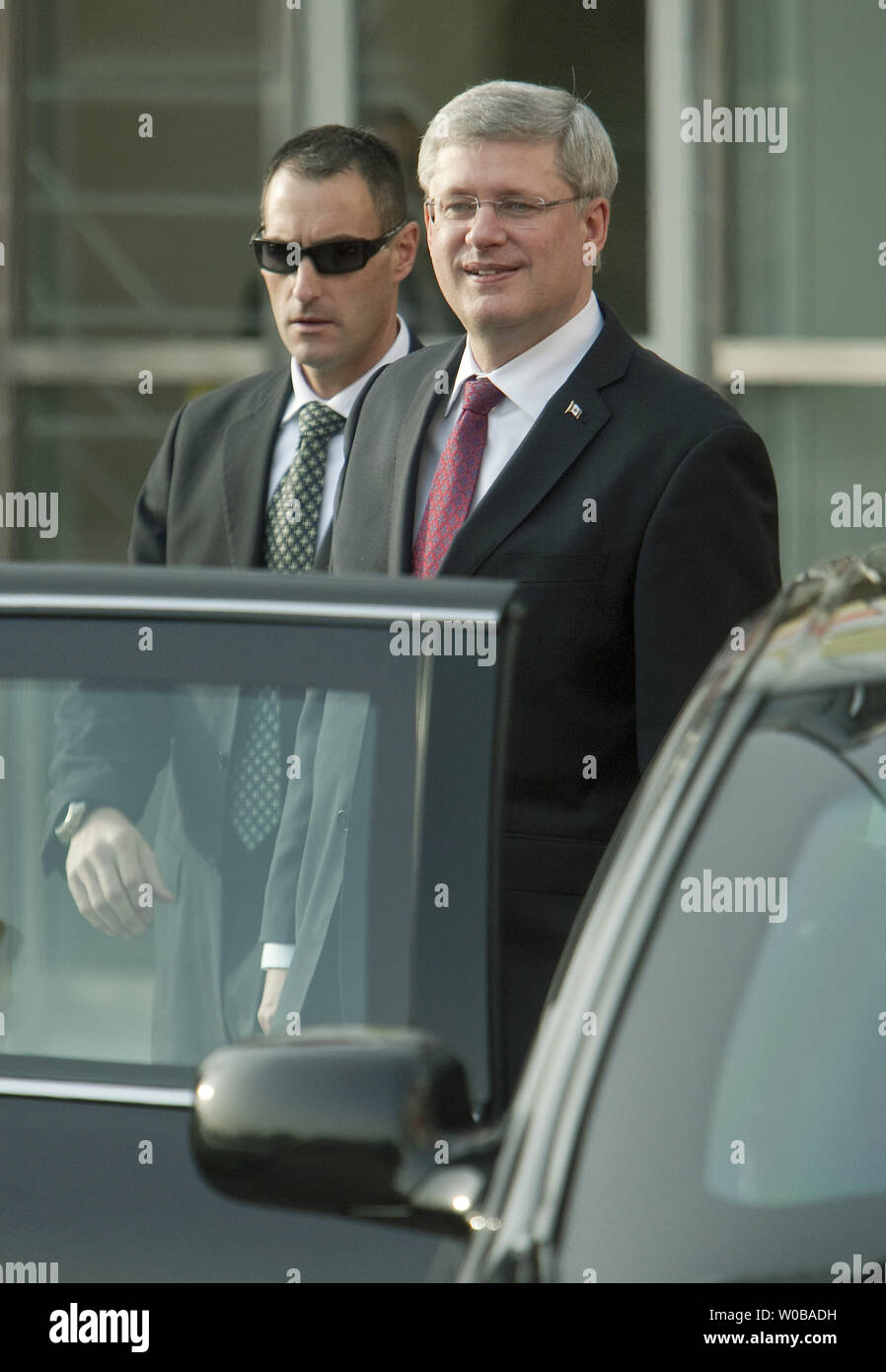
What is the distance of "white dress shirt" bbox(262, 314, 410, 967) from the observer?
3.26m

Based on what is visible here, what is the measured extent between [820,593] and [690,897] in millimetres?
526

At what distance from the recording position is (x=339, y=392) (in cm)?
344

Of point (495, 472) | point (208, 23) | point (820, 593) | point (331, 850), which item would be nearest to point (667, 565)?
point (495, 472)

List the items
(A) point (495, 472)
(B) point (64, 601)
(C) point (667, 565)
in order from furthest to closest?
(A) point (495, 472) → (C) point (667, 565) → (B) point (64, 601)

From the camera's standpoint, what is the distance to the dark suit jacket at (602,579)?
8.17 ft

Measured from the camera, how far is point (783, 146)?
6.14 meters

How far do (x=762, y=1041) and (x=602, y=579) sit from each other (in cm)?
112

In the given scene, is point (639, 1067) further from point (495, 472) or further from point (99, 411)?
point (99, 411)

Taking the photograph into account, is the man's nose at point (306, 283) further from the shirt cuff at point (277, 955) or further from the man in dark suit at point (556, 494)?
the shirt cuff at point (277, 955)

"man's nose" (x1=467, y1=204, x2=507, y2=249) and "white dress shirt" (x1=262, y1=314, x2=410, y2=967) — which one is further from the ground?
"man's nose" (x1=467, y1=204, x2=507, y2=249)

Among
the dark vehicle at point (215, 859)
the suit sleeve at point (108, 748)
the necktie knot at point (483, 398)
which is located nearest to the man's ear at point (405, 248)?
the necktie knot at point (483, 398)
